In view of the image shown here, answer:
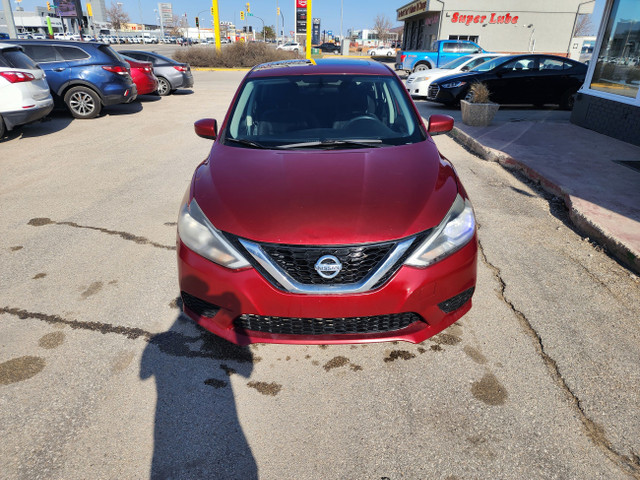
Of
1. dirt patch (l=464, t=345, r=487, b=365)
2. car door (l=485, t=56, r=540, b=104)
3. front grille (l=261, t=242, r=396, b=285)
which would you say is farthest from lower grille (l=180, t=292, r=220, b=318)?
car door (l=485, t=56, r=540, b=104)

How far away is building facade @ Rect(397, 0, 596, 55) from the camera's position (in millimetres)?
30125

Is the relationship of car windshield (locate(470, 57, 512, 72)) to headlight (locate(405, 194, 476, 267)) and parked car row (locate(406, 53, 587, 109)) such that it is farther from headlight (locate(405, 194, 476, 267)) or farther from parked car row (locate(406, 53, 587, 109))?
headlight (locate(405, 194, 476, 267))

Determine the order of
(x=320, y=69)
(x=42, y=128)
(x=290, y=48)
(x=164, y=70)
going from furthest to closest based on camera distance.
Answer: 1. (x=290, y=48)
2. (x=164, y=70)
3. (x=42, y=128)
4. (x=320, y=69)

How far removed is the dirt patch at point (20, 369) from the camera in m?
2.46

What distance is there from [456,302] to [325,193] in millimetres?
963

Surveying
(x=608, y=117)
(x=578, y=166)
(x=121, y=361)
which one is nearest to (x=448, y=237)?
(x=121, y=361)

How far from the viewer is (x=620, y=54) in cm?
848

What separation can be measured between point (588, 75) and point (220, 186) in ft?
31.4

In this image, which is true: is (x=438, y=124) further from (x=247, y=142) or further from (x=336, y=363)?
(x=336, y=363)

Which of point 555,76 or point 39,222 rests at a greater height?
point 555,76

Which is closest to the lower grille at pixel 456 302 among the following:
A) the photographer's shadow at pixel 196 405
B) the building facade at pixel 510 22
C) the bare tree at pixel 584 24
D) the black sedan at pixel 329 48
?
the photographer's shadow at pixel 196 405

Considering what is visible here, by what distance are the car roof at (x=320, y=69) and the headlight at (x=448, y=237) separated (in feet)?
6.08

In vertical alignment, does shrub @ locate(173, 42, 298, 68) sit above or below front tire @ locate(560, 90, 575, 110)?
above

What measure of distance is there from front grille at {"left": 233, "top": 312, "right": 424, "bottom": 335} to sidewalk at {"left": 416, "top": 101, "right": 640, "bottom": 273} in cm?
260
